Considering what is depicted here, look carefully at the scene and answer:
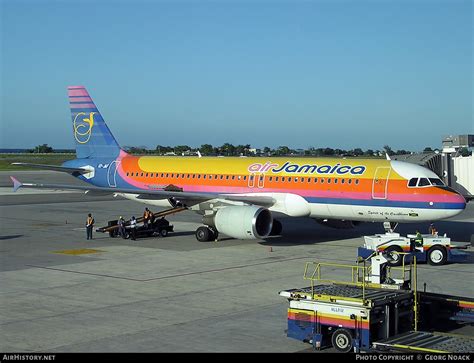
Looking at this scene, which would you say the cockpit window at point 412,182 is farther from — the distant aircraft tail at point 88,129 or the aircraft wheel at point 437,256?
the distant aircraft tail at point 88,129

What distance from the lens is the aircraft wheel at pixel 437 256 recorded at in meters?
24.4

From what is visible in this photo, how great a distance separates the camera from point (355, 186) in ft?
94.4

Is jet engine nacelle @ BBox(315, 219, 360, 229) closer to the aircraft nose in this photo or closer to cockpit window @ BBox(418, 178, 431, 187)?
cockpit window @ BBox(418, 178, 431, 187)

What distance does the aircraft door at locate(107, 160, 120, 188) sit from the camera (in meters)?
36.9

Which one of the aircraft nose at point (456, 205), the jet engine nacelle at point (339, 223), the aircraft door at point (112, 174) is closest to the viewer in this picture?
the aircraft nose at point (456, 205)

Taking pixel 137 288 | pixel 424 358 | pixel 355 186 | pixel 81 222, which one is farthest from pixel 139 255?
pixel 424 358

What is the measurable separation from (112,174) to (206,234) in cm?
918

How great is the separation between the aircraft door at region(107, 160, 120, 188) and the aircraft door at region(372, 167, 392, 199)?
15.2 metres

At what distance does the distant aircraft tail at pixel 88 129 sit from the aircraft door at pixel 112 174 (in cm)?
77

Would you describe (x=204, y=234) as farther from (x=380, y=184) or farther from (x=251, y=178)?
(x=380, y=184)

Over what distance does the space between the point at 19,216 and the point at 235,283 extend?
24.7 meters

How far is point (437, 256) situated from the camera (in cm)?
2448

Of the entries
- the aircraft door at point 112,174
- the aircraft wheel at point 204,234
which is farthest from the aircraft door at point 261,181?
the aircraft door at point 112,174

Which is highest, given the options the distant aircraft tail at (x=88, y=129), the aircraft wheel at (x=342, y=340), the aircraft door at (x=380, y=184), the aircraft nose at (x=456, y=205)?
the distant aircraft tail at (x=88, y=129)
